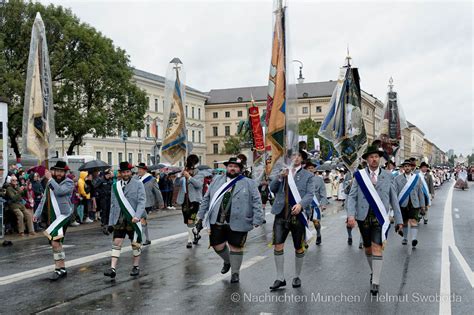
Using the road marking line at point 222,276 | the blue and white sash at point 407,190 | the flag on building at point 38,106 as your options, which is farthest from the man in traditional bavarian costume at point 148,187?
the blue and white sash at point 407,190

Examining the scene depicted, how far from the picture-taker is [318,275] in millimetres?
8742

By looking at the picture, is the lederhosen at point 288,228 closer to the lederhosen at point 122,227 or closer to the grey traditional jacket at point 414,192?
the lederhosen at point 122,227

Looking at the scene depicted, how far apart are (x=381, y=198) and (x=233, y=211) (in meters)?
2.06

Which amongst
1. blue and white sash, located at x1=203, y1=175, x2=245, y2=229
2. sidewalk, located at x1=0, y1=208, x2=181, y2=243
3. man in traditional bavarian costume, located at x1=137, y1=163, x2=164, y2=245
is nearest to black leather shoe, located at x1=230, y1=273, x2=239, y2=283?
blue and white sash, located at x1=203, y1=175, x2=245, y2=229

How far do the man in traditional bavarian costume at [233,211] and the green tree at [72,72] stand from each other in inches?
1146

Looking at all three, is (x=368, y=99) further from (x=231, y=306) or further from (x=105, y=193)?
(x=231, y=306)

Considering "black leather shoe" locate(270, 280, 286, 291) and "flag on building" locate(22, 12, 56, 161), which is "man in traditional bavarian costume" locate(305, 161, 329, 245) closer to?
"black leather shoe" locate(270, 280, 286, 291)

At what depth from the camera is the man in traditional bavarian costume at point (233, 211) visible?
7949 millimetres

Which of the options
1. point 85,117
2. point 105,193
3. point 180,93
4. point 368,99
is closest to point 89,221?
point 105,193

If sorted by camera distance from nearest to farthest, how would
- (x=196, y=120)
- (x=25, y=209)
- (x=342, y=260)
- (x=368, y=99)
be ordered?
(x=342, y=260) → (x=25, y=209) → (x=196, y=120) → (x=368, y=99)

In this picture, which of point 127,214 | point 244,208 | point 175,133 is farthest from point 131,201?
point 175,133

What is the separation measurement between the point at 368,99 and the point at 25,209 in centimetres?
10437

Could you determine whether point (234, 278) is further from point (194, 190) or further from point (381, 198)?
point (194, 190)

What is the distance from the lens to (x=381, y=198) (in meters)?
7.63
